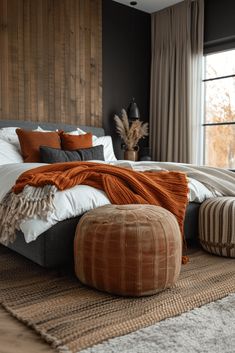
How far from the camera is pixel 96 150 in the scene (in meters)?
4.05

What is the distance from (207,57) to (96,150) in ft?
8.27

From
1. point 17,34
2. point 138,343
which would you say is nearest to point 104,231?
point 138,343

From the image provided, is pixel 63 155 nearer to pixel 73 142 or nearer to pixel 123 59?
pixel 73 142

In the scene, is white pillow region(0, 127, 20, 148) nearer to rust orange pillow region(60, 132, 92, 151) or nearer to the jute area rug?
rust orange pillow region(60, 132, 92, 151)

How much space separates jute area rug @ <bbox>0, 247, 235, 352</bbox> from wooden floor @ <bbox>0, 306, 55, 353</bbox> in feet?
0.09

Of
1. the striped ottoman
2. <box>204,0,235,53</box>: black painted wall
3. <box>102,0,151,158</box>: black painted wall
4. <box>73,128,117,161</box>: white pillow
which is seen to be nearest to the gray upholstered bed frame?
the striped ottoman

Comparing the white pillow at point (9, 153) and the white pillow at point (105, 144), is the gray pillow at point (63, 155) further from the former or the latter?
the white pillow at point (105, 144)

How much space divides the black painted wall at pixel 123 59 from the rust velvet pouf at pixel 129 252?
3.53 m

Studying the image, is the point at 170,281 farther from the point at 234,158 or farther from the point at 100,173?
the point at 234,158

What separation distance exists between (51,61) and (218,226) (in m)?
3.26

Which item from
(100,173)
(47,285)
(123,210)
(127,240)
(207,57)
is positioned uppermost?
(207,57)

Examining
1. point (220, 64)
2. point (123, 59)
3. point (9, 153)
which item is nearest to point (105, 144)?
point (9, 153)

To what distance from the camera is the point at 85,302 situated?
188 centimetres

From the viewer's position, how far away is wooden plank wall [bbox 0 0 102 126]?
4.39 meters
